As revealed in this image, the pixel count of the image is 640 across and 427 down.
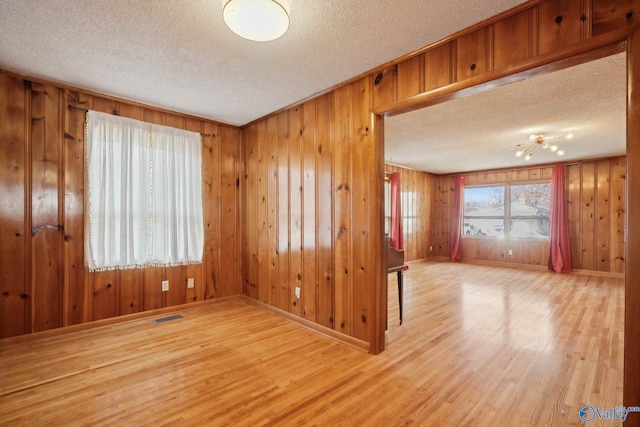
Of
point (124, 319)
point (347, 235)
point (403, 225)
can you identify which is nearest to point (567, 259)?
point (403, 225)

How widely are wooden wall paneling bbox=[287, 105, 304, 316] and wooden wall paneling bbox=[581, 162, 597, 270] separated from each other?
681cm

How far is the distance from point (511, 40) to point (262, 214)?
3152 mm

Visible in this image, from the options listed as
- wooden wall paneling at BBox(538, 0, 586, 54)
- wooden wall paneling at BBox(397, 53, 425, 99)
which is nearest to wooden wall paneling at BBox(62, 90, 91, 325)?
wooden wall paneling at BBox(397, 53, 425, 99)

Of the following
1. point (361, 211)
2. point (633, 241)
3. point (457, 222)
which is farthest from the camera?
point (457, 222)

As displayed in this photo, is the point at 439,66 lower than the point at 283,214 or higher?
higher

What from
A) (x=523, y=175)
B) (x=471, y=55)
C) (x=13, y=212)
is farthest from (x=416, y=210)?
(x=13, y=212)

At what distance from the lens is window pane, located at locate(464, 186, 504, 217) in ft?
25.1

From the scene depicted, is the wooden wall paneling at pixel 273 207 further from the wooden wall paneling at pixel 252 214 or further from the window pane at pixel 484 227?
the window pane at pixel 484 227

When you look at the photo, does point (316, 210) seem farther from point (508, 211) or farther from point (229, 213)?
point (508, 211)

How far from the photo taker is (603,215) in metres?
6.20

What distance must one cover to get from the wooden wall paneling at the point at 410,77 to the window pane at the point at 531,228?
21.8 ft

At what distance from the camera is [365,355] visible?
2562mm

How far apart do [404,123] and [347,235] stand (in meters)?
2.12

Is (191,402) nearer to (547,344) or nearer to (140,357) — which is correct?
(140,357)
